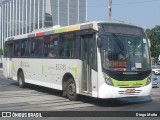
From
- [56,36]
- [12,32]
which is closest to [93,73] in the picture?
[56,36]

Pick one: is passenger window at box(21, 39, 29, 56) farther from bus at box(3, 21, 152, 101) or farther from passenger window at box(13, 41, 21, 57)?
bus at box(3, 21, 152, 101)

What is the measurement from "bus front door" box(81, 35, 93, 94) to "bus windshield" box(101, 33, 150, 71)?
79cm

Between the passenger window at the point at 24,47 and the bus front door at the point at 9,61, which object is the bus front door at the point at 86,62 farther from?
the bus front door at the point at 9,61

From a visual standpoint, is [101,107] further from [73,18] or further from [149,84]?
[73,18]

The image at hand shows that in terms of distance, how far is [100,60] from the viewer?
517 inches

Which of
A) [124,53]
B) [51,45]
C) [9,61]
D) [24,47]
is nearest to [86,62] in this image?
[124,53]

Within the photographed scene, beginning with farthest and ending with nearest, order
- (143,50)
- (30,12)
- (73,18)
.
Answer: (30,12) → (73,18) → (143,50)

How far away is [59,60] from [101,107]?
11.9ft

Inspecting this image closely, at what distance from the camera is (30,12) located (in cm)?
5150

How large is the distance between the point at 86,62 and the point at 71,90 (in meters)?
1.59

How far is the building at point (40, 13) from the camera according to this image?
41.8m

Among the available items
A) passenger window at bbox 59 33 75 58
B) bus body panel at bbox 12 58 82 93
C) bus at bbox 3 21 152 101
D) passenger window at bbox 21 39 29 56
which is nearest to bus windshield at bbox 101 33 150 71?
bus at bbox 3 21 152 101

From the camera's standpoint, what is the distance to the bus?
13.1 metres

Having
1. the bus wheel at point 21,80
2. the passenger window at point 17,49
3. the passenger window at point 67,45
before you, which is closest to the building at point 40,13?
the passenger window at point 17,49
